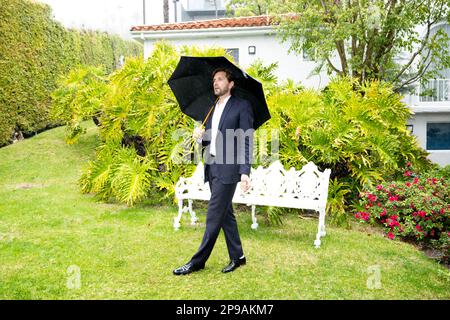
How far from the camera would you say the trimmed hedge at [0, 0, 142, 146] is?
12.4 metres

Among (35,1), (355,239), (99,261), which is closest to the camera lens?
(99,261)

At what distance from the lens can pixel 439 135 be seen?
1521cm

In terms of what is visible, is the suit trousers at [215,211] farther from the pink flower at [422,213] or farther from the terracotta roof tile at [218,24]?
the terracotta roof tile at [218,24]

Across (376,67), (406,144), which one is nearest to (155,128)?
(406,144)

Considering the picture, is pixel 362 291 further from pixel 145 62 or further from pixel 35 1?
pixel 35 1

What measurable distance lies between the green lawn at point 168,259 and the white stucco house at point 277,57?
29.3 ft

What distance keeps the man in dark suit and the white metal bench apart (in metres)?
1.45

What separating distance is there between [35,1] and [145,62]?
8.17m

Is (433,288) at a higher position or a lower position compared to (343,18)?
lower

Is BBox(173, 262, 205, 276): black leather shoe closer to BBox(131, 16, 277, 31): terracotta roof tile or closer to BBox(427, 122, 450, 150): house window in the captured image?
BBox(131, 16, 277, 31): terracotta roof tile

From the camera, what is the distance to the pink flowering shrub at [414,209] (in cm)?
608

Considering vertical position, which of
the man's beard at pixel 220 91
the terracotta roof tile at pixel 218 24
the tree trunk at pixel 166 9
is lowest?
the man's beard at pixel 220 91

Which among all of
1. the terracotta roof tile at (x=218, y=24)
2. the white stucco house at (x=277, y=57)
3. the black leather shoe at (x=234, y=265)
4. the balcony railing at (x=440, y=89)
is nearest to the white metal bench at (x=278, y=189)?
the black leather shoe at (x=234, y=265)

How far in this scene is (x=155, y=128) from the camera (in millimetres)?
7848
